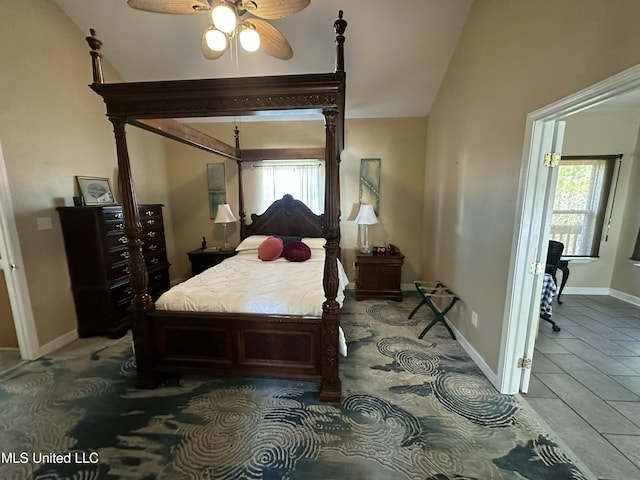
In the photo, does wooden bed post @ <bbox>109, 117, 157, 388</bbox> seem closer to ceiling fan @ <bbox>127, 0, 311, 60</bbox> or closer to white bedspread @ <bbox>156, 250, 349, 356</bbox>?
white bedspread @ <bbox>156, 250, 349, 356</bbox>

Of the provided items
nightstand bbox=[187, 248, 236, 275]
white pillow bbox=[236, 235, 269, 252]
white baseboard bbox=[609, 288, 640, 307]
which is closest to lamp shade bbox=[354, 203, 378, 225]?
white pillow bbox=[236, 235, 269, 252]

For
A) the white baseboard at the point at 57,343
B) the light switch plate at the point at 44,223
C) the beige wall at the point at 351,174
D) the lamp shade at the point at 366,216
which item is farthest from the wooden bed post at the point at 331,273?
the light switch plate at the point at 44,223

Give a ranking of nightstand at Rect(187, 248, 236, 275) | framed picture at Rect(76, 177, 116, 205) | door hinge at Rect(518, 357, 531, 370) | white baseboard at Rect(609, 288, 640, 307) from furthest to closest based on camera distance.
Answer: nightstand at Rect(187, 248, 236, 275) < white baseboard at Rect(609, 288, 640, 307) < framed picture at Rect(76, 177, 116, 205) < door hinge at Rect(518, 357, 531, 370)

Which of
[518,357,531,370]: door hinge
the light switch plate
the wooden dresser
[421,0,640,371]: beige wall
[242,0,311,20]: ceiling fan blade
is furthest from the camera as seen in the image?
the wooden dresser

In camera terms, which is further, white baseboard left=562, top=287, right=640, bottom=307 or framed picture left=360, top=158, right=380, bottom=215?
framed picture left=360, top=158, right=380, bottom=215

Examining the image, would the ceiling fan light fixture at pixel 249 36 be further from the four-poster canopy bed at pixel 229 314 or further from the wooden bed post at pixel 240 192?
the wooden bed post at pixel 240 192

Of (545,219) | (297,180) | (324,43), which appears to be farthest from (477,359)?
(324,43)

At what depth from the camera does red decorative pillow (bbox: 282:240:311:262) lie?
11.0ft

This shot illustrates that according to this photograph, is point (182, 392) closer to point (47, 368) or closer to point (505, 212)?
point (47, 368)

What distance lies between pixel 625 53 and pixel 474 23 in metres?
1.77

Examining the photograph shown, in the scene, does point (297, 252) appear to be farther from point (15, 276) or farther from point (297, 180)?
point (15, 276)

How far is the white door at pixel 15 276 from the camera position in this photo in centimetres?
234

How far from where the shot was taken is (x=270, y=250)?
3443 mm

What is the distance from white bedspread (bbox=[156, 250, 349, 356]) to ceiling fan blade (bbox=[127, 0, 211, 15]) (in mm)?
1944
